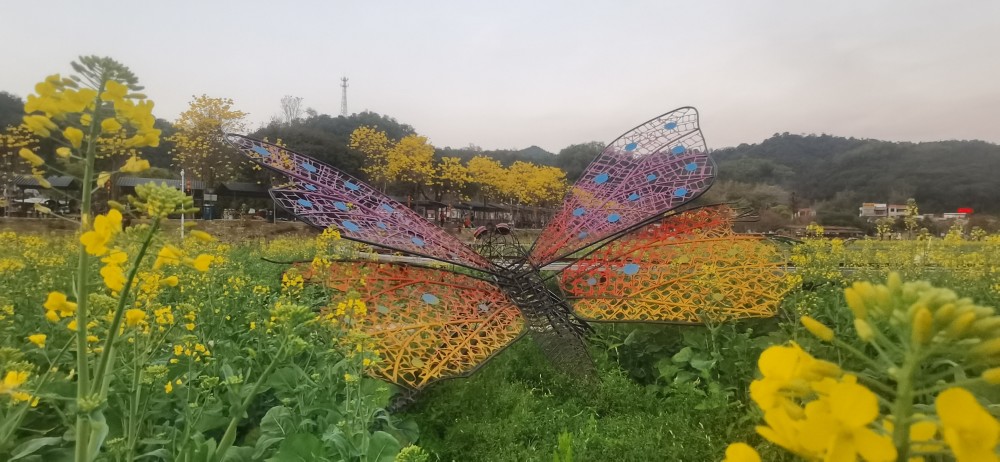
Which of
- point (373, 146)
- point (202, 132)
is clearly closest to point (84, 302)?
point (202, 132)

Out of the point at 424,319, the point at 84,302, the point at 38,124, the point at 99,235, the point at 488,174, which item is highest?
the point at 488,174

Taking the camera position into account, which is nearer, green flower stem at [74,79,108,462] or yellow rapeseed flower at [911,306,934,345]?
yellow rapeseed flower at [911,306,934,345]

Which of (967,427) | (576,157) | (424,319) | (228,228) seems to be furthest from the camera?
(576,157)

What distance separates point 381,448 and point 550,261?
2.69 m

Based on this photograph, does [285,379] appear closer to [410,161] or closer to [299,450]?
[299,450]

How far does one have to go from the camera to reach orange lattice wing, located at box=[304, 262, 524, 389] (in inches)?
123

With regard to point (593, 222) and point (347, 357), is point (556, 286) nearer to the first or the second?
point (593, 222)

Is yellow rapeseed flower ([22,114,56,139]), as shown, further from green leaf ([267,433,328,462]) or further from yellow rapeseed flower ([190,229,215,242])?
green leaf ([267,433,328,462])

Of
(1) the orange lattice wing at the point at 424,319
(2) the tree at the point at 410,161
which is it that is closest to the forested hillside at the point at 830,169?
(2) the tree at the point at 410,161

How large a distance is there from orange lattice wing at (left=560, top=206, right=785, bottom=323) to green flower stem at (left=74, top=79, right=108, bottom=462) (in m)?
3.39

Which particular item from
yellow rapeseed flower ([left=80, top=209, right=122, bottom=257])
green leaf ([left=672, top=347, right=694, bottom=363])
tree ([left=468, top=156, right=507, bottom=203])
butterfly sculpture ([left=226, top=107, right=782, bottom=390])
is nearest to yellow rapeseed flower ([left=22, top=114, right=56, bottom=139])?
yellow rapeseed flower ([left=80, top=209, right=122, bottom=257])

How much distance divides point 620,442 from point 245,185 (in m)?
25.9

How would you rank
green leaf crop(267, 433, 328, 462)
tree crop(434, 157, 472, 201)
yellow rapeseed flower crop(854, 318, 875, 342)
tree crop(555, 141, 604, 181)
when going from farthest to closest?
Answer: tree crop(555, 141, 604, 181)
tree crop(434, 157, 472, 201)
green leaf crop(267, 433, 328, 462)
yellow rapeseed flower crop(854, 318, 875, 342)

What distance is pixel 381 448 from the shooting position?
1.98 metres
